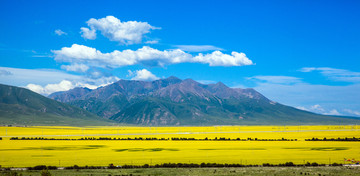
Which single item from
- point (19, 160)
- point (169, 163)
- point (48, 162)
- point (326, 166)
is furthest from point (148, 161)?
point (326, 166)

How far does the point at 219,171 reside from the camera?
39.7 metres

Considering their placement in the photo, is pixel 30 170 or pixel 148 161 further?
pixel 148 161

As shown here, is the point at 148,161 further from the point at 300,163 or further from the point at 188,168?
the point at 300,163

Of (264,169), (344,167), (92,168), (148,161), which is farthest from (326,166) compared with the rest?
(92,168)

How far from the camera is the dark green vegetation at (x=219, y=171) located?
37562 millimetres

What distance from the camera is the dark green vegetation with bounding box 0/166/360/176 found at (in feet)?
123

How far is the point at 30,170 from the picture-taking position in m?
40.3

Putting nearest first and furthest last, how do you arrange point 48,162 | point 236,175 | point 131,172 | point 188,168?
1. point 236,175
2. point 131,172
3. point 188,168
4. point 48,162

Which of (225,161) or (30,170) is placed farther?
(225,161)

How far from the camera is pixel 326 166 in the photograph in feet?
140

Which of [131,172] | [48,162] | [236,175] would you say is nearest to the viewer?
[236,175]

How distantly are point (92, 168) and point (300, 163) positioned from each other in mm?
25073

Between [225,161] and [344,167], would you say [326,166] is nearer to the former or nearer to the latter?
[344,167]

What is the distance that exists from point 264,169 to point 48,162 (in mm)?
26879
